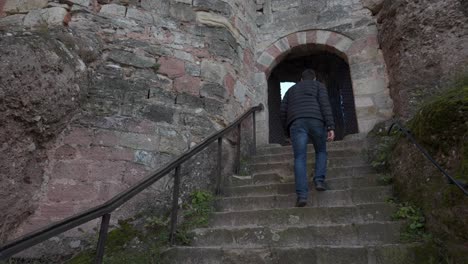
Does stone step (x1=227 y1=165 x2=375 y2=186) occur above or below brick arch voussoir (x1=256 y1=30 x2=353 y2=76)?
below

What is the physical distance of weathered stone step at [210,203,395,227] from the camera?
2.70 m

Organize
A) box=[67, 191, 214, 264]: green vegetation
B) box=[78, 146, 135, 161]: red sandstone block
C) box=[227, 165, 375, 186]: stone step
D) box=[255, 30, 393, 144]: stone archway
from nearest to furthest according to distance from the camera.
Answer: box=[67, 191, 214, 264]: green vegetation < box=[78, 146, 135, 161]: red sandstone block < box=[227, 165, 375, 186]: stone step < box=[255, 30, 393, 144]: stone archway

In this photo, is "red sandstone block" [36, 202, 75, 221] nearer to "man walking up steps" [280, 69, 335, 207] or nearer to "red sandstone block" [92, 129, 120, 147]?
"red sandstone block" [92, 129, 120, 147]

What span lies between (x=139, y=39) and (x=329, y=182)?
2639mm

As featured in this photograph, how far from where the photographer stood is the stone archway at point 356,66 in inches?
188

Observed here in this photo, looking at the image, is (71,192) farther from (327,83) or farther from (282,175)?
(327,83)

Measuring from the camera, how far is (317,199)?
3.06 metres

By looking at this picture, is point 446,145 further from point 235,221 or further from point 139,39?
point 139,39

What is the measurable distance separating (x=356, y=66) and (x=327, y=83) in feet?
11.7

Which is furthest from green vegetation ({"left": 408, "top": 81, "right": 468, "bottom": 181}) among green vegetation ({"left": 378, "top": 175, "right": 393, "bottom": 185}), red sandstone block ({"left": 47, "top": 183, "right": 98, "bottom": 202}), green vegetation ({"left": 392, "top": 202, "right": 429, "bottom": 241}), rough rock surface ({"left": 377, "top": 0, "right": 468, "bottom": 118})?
red sandstone block ({"left": 47, "top": 183, "right": 98, "bottom": 202})

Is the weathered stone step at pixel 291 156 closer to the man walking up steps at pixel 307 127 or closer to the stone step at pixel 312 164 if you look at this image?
the stone step at pixel 312 164

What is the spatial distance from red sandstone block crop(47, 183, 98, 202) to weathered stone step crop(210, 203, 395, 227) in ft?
3.70

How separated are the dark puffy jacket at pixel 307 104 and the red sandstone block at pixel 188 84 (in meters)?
1.12

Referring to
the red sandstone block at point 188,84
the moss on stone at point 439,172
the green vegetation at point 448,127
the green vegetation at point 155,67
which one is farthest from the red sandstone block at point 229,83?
the green vegetation at point 448,127
